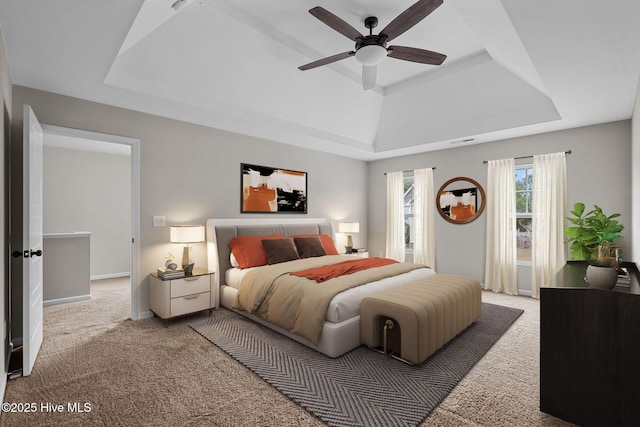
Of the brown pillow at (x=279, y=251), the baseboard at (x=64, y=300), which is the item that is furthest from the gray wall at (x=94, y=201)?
the brown pillow at (x=279, y=251)

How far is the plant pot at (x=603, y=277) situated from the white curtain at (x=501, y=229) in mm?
3033

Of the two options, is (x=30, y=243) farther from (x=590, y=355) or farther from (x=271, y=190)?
(x=590, y=355)

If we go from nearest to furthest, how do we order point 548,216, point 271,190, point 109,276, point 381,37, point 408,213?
point 381,37
point 548,216
point 271,190
point 109,276
point 408,213

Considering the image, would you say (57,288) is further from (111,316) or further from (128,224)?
(128,224)

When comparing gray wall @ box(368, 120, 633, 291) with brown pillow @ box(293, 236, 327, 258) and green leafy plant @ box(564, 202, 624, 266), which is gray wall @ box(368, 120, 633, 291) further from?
brown pillow @ box(293, 236, 327, 258)

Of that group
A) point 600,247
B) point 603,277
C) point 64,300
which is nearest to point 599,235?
point 600,247

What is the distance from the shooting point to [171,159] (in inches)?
156

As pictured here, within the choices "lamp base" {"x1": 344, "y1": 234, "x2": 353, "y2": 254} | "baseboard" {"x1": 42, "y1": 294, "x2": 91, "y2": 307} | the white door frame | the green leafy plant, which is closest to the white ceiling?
the white door frame

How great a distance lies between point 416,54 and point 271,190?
9.62 feet

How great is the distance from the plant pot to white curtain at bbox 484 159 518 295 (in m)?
3.03

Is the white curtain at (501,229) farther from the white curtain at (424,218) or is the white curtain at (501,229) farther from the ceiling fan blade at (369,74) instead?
the ceiling fan blade at (369,74)

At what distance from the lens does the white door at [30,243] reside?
2359 millimetres

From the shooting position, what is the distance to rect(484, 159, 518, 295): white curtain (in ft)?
15.9

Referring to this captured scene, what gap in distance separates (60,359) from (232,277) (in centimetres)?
176
